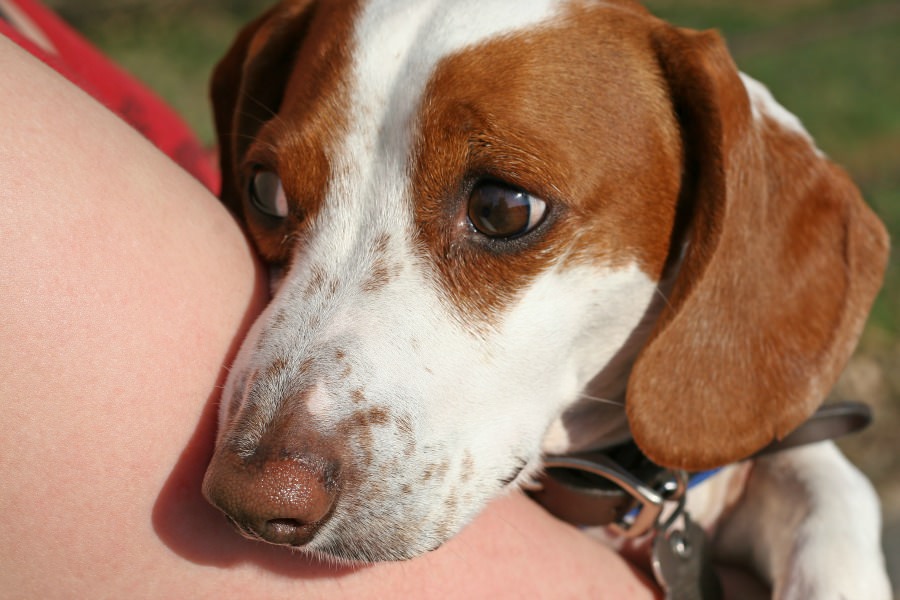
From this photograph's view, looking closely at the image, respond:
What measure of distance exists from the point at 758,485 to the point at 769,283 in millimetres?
769

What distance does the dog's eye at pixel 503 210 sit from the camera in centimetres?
191

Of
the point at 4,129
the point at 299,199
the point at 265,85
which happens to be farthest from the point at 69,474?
the point at 265,85

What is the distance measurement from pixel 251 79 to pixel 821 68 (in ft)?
27.4

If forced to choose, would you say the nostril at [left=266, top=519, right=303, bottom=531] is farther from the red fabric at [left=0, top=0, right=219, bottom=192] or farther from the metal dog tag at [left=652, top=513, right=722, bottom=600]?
the red fabric at [left=0, top=0, right=219, bottom=192]

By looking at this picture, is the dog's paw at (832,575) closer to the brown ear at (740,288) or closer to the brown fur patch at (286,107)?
the brown ear at (740,288)

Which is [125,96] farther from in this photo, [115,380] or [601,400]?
[601,400]

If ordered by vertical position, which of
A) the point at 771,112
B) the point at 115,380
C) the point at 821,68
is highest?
the point at 771,112

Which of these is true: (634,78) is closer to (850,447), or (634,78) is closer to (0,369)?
(0,369)

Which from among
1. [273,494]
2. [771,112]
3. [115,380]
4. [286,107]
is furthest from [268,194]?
[771,112]

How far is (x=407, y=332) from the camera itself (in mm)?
1887

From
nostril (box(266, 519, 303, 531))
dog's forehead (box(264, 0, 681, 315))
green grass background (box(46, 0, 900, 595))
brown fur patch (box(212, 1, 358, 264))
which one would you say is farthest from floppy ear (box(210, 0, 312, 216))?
green grass background (box(46, 0, 900, 595))

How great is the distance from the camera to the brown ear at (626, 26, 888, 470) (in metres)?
2.07

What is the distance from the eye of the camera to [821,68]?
9.50 m

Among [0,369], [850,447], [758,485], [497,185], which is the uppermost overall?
[497,185]
